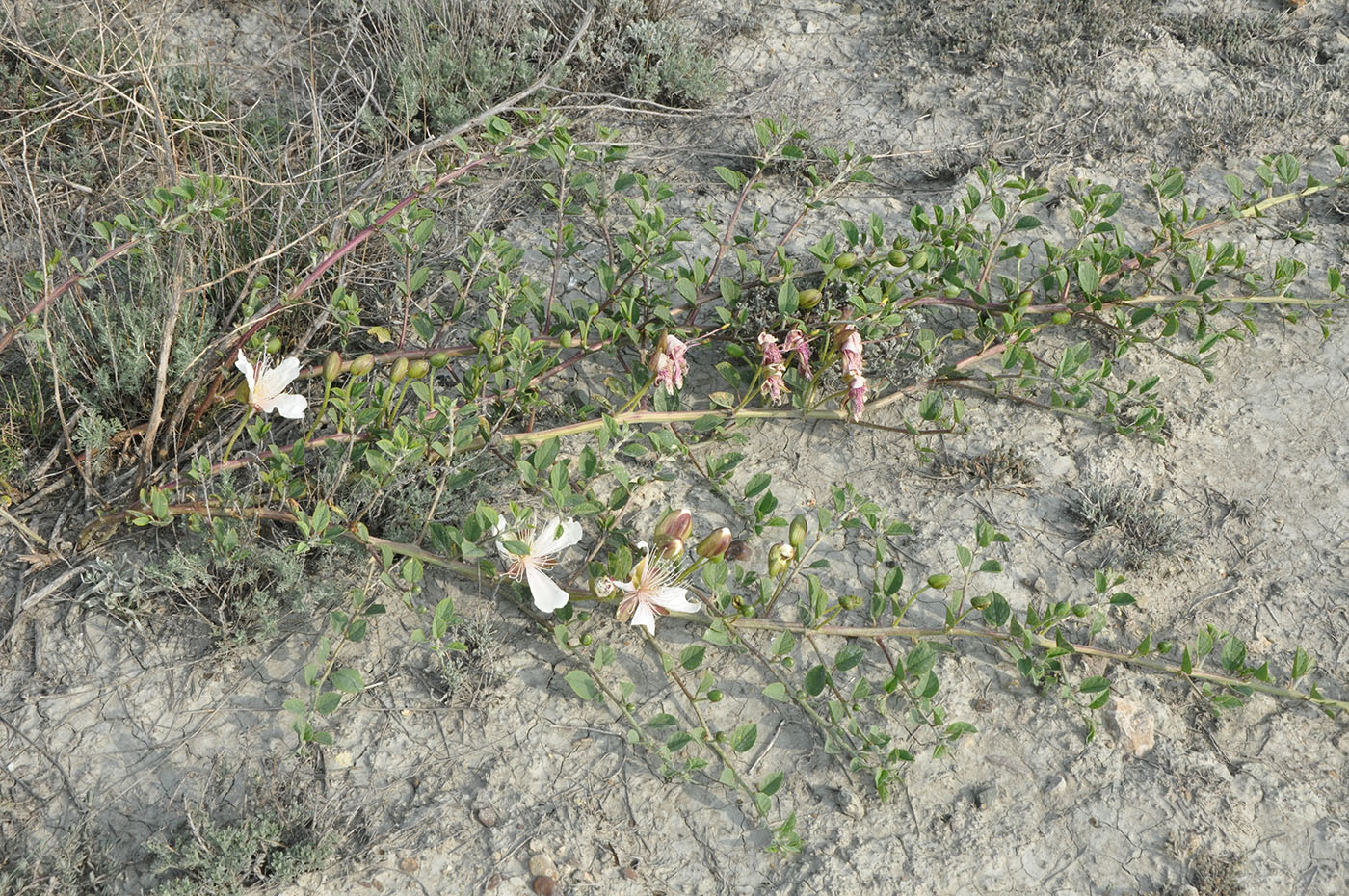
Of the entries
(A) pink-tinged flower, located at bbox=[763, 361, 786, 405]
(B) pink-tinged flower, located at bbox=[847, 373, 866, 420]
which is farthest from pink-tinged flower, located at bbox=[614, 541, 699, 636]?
(B) pink-tinged flower, located at bbox=[847, 373, 866, 420]

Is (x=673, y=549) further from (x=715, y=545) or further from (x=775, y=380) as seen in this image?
(x=775, y=380)

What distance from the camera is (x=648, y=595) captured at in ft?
7.90

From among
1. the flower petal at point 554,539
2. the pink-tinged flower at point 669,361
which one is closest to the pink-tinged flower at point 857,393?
the pink-tinged flower at point 669,361

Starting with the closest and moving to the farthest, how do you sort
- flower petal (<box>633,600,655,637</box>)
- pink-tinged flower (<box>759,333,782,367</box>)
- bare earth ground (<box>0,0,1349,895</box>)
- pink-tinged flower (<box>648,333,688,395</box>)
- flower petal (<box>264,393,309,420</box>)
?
bare earth ground (<box>0,0,1349,895</box>) < flower petal (<box>633,600,655,637</box>) < flower petal (<box>264,393,309,420</box>) < pink-tinged flower (<box>648,333,688,395</box>) < pink-tinged flower (<box>759,333,782,367</box>)

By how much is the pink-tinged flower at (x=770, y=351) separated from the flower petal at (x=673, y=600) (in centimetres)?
77

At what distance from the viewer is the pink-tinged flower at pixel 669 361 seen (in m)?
2.76

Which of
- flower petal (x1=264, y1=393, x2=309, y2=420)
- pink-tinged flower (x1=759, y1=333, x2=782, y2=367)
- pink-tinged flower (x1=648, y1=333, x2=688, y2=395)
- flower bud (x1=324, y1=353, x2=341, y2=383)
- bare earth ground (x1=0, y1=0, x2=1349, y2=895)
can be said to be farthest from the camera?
pink-tinged flower (x1=759, y1=333, x2=782, y2=367)

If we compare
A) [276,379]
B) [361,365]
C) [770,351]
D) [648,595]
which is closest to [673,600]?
[648,595]

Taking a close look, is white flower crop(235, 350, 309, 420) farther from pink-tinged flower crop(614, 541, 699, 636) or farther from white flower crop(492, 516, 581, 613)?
pink-tinged flower crop(614, 541, 699, 636)

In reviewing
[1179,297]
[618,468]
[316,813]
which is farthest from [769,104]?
[316,813]

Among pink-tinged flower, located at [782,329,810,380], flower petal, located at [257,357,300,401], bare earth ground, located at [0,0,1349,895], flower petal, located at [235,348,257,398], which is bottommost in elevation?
bare earth ground, located at [0,0,1349,895]

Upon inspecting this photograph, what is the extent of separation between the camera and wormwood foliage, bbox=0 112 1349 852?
2.46 m

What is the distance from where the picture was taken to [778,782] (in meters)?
2.28

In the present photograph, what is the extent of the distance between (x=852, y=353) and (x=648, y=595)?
3.02ft
